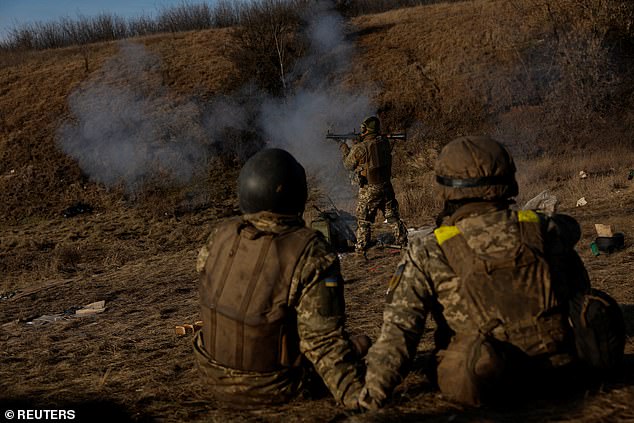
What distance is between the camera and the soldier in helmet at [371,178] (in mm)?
8844

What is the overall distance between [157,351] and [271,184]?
110 inches

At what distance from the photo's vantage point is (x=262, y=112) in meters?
23.4

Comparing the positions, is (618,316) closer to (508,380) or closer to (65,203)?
(508,380)

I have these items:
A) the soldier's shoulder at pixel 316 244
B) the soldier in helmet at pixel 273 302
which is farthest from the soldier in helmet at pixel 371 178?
the soldier's shoulder at pixel 316 244

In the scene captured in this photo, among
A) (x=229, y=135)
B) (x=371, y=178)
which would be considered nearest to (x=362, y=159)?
(x=371, y=178)

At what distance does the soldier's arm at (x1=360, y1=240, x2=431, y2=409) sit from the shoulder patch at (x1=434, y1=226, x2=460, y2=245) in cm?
10

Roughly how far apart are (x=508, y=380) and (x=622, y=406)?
0.54m

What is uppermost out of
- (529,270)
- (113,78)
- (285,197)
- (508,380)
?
(113,78)

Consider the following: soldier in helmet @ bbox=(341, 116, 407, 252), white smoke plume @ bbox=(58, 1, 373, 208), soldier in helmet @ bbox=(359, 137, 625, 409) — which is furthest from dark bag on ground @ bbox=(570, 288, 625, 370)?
white smoke plume @ bbox=(58, 1, 373, 208)

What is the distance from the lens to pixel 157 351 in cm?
539

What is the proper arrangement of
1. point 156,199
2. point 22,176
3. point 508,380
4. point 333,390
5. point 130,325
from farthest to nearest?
point 22,176 → point 156,199 → point 130,325 → point 333,390 → point 508,380

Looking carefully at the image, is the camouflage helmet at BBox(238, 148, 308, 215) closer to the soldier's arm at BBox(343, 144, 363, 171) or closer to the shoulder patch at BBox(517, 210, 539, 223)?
the shoulder patch at BBox(517, 210, 539, 223)

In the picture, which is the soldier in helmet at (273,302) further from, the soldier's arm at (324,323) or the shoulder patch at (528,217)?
the shoulder patch at (528,217)

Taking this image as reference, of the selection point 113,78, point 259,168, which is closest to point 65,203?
point 113,78
